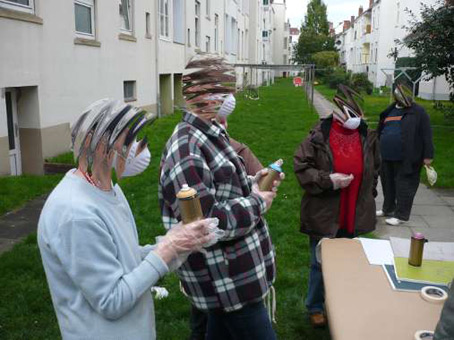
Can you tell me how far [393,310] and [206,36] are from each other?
23.8 m

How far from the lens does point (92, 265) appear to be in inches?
64.8

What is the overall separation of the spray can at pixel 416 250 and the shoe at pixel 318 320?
1328 mm

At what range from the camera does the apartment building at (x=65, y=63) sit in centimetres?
796

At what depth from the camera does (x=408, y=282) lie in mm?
2414

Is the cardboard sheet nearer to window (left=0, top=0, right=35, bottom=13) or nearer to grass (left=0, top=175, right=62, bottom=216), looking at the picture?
grass (left=0, top=175, right=62, bottom=216)

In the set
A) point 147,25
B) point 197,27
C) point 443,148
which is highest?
point 197,27

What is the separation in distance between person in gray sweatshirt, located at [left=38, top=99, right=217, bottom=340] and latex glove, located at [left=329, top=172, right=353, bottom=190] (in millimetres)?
1739

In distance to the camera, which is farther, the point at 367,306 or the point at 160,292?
the point at 160,292

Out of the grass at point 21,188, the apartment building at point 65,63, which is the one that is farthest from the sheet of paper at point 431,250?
the grass at point 21,188

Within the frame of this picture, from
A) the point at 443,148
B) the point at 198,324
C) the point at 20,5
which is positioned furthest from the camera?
the point at 443,148

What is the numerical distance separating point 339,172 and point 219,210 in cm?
169

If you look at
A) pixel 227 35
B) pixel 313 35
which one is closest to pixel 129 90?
pixel 227 35

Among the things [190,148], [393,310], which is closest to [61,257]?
[190,148]

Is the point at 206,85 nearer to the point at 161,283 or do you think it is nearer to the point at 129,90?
the point at 161,283
